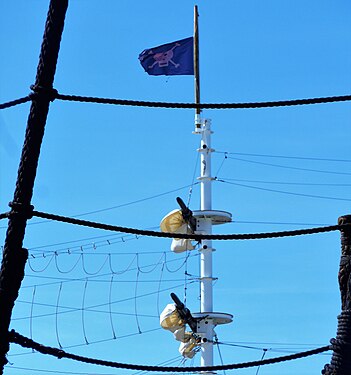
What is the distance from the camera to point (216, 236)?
17.4 ft

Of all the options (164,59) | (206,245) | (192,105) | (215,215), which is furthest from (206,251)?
(192,105)

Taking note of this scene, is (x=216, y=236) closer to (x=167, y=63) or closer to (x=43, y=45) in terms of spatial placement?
(x=43, y=45)

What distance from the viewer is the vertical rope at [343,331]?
452cm

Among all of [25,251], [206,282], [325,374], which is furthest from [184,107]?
[206,282]

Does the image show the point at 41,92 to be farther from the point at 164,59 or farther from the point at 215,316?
the point at 164,59

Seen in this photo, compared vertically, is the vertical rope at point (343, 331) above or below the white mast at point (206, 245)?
below

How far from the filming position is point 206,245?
28.0m

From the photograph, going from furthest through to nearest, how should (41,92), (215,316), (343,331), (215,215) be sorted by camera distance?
(215,215), (215,316), (41,92), (343,331)

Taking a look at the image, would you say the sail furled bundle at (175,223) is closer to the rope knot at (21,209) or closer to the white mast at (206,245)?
the white mast at (206,245)

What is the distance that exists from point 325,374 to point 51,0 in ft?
7.11

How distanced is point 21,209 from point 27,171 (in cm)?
18

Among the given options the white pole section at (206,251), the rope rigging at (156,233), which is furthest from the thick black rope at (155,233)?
the white pole section at (206,251)

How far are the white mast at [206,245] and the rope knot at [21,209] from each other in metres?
22.3

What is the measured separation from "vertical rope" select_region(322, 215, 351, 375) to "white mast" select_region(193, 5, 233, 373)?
22.6 meters
